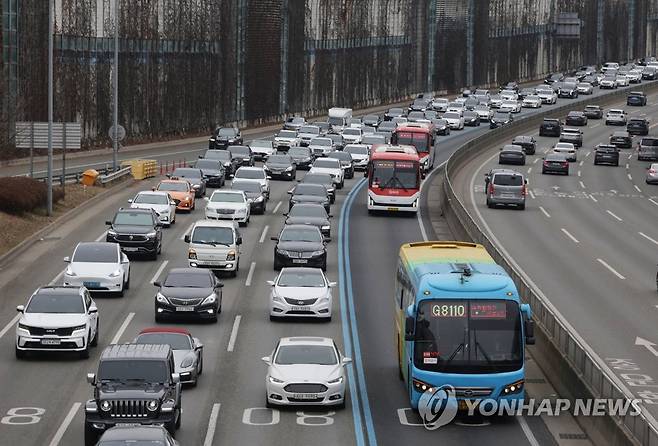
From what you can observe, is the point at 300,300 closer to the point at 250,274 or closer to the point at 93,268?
the point at 93,268

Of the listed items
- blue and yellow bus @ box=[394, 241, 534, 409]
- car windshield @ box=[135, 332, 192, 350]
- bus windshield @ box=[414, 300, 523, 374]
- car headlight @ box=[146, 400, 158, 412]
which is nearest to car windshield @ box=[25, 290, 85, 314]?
car windshield @ box=[135, 332, 192, 350]

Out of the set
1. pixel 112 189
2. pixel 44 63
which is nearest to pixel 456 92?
pixel 44 63

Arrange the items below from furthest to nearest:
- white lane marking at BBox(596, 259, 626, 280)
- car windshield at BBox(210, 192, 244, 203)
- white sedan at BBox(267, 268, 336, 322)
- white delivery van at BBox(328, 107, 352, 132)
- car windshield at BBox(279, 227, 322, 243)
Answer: white delivery van at BBox(328, 107, 352, 132) < car windshield at BBox(210, 192, 244, 203) < white lane marking at BBox(596, 259, 626, 280) < car windshield at BBox(279, 227, 322, 243) < white sedan at BBox(267, 268, 336, 322)

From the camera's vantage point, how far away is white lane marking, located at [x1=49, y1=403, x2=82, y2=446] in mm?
24703

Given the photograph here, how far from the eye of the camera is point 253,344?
34.1 m

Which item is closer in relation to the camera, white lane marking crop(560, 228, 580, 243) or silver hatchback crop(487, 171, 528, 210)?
white lane marking crop(560, 228, 580, 243)

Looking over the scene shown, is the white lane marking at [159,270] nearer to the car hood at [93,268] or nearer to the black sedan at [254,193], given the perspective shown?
the car hood at [93,268]

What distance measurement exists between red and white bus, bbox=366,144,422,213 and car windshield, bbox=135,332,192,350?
31852 mm

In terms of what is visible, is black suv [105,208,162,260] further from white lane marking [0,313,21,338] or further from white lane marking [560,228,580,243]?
white lane marking [560,228,580,243]

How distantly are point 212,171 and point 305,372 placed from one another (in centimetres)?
4300

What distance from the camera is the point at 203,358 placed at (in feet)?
106

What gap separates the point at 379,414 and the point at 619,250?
29871 mm

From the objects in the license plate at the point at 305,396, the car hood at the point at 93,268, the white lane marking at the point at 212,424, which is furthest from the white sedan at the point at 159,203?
the license plate at the point at 305,396

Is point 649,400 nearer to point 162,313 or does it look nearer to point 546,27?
point 162,313
